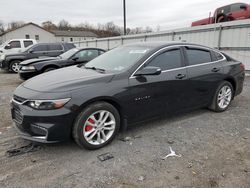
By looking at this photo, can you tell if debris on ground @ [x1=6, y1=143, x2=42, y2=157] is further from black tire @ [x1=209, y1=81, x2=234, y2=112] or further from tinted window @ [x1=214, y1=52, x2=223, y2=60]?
tinted window @ [x1=214, y1=52, x2=223, y2=60]

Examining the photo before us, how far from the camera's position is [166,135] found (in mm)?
3354

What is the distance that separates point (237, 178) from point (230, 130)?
1.39 metres

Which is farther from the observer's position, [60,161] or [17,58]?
[17,58]

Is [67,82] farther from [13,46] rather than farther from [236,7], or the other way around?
[13,46]

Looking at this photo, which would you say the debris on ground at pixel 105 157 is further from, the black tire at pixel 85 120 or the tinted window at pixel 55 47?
the tinted window at pixel 55 47

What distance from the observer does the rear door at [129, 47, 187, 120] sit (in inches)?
123

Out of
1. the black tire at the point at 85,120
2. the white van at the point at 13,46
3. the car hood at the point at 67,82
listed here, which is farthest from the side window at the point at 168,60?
the white van at the point at 13,46

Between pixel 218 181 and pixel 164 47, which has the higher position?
pixel 164 47

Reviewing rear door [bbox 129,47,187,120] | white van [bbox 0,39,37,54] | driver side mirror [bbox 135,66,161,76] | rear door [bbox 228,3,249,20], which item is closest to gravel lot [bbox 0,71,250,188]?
rear door [bbox 129,47,187,120]

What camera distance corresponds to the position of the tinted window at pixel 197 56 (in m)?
3.83

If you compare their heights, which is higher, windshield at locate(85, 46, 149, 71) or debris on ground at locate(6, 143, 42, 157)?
windshield at locate(85, 46, 149, 71)

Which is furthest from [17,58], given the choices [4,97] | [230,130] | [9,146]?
[230,130]

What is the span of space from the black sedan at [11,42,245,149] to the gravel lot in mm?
310

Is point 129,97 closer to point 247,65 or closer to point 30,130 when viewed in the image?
point 30,130
